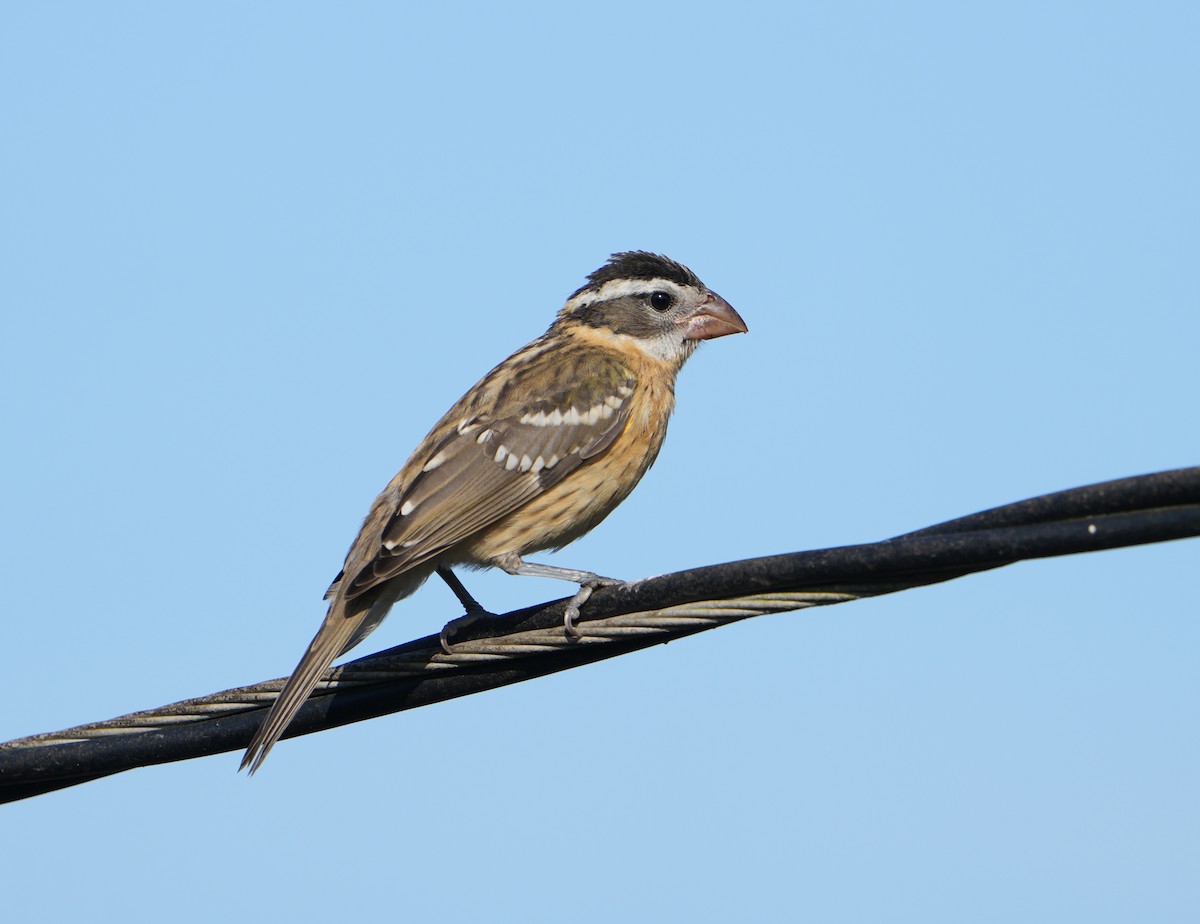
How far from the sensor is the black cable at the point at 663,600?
159 inches

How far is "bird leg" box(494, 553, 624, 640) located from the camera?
527 cm

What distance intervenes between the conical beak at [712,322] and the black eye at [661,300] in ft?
0.43

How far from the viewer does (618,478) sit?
8.23 m

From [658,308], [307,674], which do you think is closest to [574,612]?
[307,674]

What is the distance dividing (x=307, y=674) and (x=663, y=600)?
1.79 meters

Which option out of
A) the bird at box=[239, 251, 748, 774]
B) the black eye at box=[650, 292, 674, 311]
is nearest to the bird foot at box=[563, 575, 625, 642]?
the bird at box=[239, 251, 748, 774]

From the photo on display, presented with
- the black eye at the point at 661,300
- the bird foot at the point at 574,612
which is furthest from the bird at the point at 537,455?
the bird foot at the point at 574,612

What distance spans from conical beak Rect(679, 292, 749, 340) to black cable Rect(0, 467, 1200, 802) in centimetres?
358

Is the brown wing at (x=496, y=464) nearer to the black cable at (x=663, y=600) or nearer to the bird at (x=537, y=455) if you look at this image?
the bird at (x=537, y=455)

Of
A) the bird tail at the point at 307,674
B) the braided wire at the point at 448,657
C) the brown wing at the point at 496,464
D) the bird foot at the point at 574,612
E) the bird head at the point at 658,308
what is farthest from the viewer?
the bird head at the point at 658,308

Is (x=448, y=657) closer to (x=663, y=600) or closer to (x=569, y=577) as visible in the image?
(x=663, y=600)

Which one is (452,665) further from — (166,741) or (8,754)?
(8,754)

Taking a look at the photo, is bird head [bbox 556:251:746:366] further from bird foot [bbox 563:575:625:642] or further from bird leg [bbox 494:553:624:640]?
bird foot [bbox 563:575:625:642]

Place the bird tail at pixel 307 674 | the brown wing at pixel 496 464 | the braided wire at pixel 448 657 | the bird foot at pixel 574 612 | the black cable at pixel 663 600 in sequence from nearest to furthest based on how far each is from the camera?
the black cable at pixel 663 600
the braided wire at pixel 448 657
the bird foot at pixel 574 612
the bird tail at pixel 307 674
the brown wing at pixel 496 464
